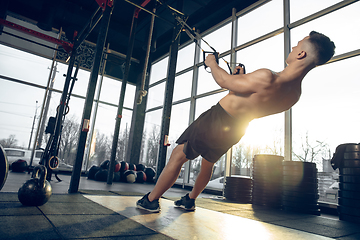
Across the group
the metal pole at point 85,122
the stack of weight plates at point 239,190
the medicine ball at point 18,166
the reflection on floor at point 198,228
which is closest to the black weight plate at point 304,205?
the stack of weight plates at point 239,190

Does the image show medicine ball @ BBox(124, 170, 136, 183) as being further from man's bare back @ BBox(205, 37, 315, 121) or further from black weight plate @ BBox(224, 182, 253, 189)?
man's bare back @ BBox(205, 37, 315, 121)

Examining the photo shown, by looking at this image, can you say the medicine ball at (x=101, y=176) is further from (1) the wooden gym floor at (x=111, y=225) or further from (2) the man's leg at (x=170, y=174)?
(2) the man's leg at (x=170, y=174)

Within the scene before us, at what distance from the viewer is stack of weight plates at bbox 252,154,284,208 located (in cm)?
335

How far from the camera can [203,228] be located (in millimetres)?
1459

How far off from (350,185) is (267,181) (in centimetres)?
108

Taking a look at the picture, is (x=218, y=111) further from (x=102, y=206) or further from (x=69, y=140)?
(x=69, y=140)

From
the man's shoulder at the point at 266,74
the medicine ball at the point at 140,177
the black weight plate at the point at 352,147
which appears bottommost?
the medicine ball at the point at 140,177

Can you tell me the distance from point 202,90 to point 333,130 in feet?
10.6

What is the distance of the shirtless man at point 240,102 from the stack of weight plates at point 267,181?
6.26 feet

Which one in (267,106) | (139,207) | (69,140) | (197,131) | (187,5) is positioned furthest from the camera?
(69,140)

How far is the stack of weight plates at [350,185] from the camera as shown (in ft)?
8.15

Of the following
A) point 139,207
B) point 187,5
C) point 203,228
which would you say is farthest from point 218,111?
point 187,5

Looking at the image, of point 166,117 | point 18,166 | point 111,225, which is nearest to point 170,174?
point 111,225

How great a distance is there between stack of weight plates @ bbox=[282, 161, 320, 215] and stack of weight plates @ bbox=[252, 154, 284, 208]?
0.19 metres
